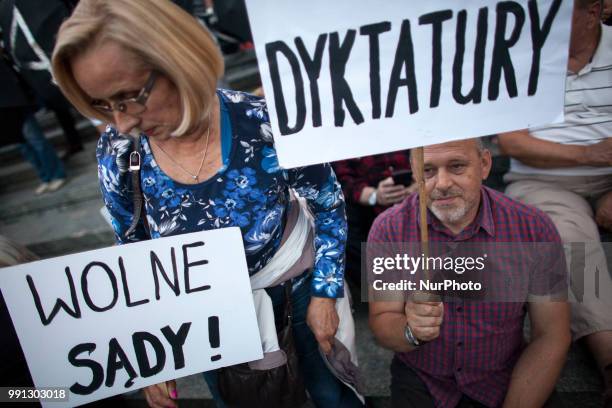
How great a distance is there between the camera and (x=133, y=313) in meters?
1.18

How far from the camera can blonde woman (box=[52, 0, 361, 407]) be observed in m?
0.94

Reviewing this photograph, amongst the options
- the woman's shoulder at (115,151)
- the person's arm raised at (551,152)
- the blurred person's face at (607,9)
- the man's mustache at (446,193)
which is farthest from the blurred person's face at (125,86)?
the blurred person's face at (607,9)

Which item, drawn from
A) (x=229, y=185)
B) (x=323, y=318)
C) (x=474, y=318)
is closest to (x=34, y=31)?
(x=229, y=185)

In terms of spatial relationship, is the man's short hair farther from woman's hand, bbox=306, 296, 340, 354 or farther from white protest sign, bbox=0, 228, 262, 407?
white protest sign, bbox=0, 228, 262, 407

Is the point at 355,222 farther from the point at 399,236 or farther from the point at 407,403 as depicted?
the point at 407,403

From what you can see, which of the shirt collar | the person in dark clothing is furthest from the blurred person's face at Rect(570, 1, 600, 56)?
the person in dark clothing

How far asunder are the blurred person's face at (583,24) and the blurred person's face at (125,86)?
1.91 meters

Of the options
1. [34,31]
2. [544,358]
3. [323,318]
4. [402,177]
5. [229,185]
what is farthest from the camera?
[34,31]

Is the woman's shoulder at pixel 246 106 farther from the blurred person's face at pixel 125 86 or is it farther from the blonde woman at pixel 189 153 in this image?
the blurred person's face at pixel 125 86

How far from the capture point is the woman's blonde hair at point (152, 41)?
36.1 inches

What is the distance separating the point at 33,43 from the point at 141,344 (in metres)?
2.49

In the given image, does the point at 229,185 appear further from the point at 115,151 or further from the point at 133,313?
the point at 133,313

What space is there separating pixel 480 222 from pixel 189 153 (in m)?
1.04

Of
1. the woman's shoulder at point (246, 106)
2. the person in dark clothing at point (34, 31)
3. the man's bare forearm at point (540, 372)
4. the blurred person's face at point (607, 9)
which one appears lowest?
the man's bare forearm at point (540, 372)
